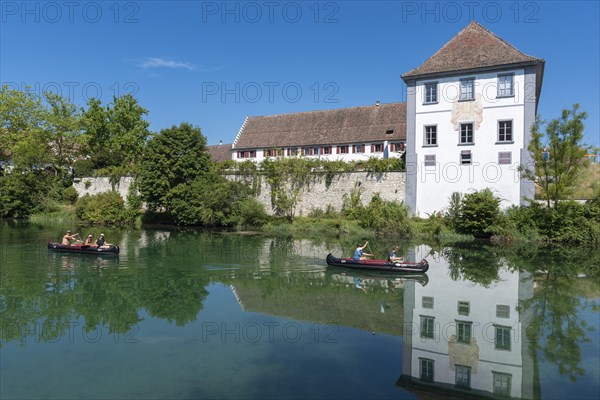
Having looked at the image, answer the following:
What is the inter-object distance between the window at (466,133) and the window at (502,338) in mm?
20214

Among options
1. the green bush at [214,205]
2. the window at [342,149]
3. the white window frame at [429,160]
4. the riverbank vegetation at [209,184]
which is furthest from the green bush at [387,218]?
the window at [342,149]

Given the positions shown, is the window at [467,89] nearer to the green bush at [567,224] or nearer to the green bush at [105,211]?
the green bush at [567,224]

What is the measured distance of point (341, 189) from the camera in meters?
34.3

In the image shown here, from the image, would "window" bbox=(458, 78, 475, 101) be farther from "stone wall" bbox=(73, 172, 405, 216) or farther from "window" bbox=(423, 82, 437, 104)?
"stone wall" bbox=(73, 172, 405, 216)

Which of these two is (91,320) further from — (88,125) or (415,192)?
(88,125)

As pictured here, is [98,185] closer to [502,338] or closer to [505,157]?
[505,157]

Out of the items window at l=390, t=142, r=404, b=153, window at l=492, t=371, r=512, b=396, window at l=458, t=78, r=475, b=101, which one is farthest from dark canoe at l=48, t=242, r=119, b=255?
window at l=390, t=142, r=404, b=153

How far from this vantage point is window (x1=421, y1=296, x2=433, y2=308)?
43.0 ft

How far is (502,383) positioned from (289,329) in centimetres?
485

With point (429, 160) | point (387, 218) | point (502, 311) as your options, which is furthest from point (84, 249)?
point (429, 160)

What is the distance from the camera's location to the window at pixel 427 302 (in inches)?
516

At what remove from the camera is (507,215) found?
89.9 feet

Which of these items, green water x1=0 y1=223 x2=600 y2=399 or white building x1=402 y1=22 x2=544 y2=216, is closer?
green water x1=0 y1=223 x2=600 y2=399

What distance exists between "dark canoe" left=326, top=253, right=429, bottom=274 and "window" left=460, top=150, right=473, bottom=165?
1419 centimetres
